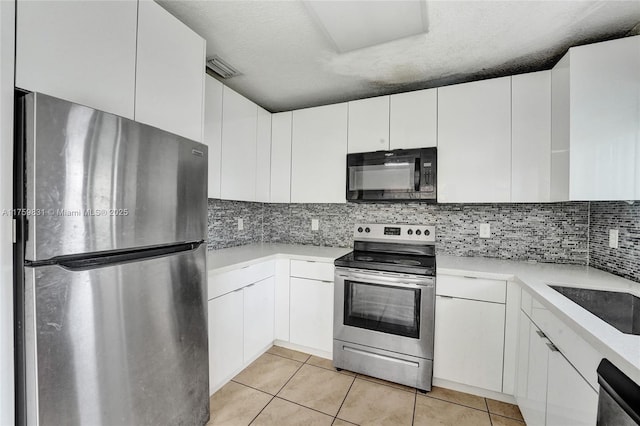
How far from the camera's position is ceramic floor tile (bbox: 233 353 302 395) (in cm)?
193

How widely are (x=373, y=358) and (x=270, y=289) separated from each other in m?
0.97

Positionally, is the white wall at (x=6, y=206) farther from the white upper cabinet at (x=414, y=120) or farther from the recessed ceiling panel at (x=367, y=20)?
the white upper cabinet at (x=414, y=120)

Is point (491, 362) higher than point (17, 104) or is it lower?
lower

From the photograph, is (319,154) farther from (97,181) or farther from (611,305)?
(611,305)

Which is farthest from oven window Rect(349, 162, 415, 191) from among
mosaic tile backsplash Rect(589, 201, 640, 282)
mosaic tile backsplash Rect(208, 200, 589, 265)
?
mosaic tile backsplash Rect(589, 201, 640, 282)

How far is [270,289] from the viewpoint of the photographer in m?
2.31

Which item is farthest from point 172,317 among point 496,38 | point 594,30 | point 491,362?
point 594,30

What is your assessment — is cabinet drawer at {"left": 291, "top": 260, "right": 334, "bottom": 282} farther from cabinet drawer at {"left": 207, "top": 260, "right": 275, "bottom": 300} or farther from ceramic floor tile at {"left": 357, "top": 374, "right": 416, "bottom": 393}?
ceramic floor tile at {"left": 357, "top": 374, "right": 416, "bottom": 393}

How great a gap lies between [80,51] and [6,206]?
624mm

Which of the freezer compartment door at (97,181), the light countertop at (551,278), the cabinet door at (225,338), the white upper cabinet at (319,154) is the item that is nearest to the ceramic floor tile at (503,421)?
the light countertop at (551,278)

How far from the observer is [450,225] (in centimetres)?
236

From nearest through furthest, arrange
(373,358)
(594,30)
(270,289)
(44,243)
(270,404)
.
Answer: (44,243) → (594,30) → (270,404) → (373,358) → (270,289)

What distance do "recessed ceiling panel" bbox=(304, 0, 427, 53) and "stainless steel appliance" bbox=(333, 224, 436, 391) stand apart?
1.46m

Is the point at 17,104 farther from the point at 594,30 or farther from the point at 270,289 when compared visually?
the point at 594,30
